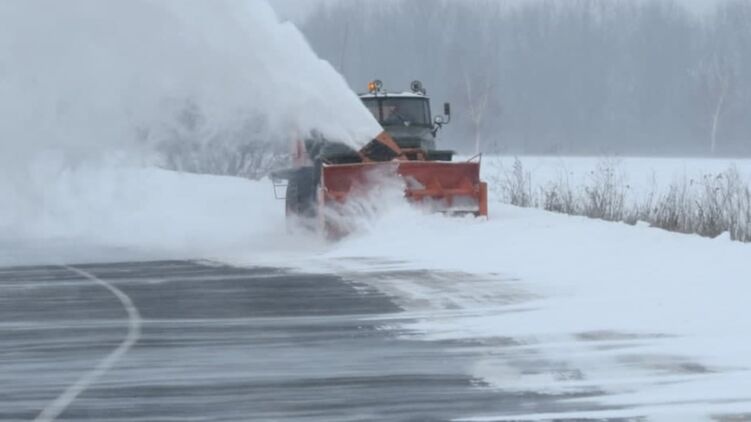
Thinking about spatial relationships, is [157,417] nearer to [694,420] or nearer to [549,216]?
[694,420]

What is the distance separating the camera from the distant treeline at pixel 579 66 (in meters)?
100

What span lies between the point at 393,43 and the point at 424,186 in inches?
3148

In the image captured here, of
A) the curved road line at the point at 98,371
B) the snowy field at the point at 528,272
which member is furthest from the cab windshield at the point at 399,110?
the curved road line at the point at 98,371

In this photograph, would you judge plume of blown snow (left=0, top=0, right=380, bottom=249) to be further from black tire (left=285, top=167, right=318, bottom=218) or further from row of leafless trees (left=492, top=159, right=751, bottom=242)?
row of leafless trees (left=492, top=159, right=751, bottom=242)

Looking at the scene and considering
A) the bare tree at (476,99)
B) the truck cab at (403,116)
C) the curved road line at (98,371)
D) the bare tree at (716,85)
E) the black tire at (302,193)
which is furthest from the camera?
the bare tree at (716,85)

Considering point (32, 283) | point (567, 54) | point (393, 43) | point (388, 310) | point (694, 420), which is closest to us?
point (694, 420)

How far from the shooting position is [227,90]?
2220 centimetres

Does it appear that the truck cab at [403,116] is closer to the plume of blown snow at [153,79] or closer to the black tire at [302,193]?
the plume of blown snow at [153,79]

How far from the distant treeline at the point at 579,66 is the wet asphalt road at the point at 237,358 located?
272 ft

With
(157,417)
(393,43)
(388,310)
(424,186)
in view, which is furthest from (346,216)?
(393,43)

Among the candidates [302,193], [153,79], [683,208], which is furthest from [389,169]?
[683,208]

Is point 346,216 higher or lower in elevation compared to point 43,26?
lower

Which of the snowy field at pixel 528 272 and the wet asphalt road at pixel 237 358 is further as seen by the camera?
the snowy field at pixel 528 272

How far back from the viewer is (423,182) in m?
21.9
